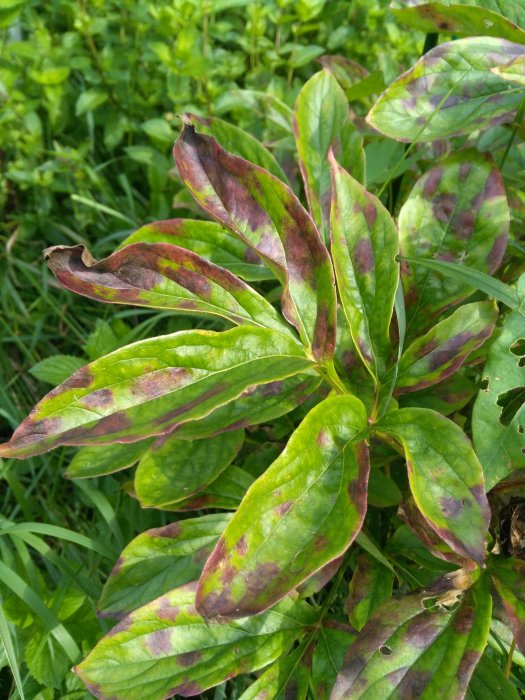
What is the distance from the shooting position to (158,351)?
2.91 feet

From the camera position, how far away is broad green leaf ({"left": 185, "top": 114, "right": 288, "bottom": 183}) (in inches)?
51.3

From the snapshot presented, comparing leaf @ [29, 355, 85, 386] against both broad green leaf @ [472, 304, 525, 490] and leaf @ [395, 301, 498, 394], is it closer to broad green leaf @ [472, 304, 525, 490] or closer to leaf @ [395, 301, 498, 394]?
leaf @ [395, 301, 498, 394]

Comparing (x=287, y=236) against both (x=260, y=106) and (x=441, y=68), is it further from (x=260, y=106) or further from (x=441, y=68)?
(x=260, y=106)

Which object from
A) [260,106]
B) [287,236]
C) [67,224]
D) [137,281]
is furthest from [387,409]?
[67,224]

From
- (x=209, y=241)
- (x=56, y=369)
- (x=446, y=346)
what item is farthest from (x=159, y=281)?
(x=56, y=369)

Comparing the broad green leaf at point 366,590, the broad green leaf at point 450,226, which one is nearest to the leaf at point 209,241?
the broad green leaf at point 450,226

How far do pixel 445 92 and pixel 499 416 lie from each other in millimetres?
481

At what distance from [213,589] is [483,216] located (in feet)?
2.20

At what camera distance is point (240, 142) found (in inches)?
52.3

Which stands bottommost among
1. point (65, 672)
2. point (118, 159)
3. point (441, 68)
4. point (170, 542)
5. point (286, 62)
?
point (65, 672)

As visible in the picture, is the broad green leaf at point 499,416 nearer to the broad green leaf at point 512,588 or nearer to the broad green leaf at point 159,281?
the broad green leaf at point 512,588

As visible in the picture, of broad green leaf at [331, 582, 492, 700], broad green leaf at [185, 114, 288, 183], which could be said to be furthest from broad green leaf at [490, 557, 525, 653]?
broad green leaf at [185, 114, 288, 183]

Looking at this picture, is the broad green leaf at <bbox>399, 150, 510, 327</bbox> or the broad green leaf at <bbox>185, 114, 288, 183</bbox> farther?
the broad green leaf at <bbox>185, 114, 288, 183</bbox>

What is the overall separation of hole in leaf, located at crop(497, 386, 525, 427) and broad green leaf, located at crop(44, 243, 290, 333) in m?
0.35
